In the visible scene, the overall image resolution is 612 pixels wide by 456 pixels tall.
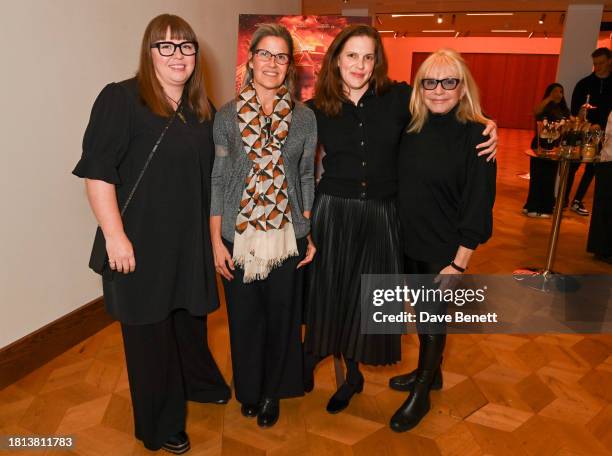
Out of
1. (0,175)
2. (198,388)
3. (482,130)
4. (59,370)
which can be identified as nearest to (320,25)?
(482,130)

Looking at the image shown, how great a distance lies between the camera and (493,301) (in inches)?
140

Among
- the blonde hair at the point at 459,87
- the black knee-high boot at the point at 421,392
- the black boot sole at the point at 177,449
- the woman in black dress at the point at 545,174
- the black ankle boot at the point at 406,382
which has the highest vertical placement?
the blonde hair at the point at 459,87

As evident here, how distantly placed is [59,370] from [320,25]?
262 cm

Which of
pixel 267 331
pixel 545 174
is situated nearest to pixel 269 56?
pixel 267 331

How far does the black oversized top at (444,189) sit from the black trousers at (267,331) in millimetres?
480

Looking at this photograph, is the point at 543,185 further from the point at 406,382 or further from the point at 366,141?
the point at 366,141

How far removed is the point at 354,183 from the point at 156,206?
30.6 inches

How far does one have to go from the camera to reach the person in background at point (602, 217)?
14.1 feet

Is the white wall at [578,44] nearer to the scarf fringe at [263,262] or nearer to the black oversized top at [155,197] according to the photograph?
the scarf fringe at [263,262]

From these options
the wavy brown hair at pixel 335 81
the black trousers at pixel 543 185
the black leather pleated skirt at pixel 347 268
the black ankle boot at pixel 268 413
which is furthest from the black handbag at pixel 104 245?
the black trousers at pixel 543 185

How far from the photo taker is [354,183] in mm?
1969

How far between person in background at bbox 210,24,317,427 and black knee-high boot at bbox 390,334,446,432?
57cm

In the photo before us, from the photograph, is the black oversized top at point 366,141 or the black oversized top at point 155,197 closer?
the black oversized top at point 155,197

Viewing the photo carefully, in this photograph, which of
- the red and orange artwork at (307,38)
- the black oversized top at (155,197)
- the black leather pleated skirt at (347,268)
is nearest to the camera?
the black oversized top at (155,197)
